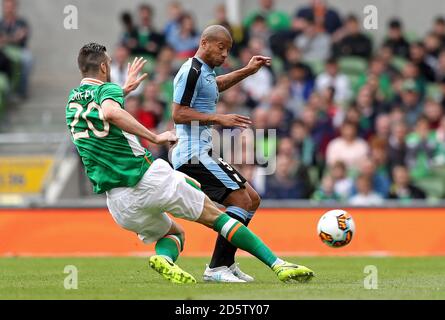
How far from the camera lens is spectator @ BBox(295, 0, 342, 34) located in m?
20.5

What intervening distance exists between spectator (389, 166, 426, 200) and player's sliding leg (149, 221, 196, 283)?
25.2 ft

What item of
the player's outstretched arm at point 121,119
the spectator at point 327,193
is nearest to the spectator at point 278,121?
the spectator at point 327,193

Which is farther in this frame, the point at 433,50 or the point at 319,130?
the point at 433,50

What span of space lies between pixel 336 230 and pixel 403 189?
6748 mm

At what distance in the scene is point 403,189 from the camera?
55.9 ft

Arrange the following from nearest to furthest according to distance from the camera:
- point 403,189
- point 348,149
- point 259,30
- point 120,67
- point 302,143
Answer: point 403,189
point 348,149
point 302,143
point 120,67
point 259,30

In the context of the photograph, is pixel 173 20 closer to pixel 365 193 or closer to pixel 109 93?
pixel 365 193

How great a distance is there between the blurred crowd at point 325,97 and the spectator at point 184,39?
2 cm

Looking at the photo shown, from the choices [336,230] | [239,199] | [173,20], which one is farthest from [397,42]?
[239,199]
